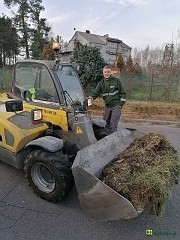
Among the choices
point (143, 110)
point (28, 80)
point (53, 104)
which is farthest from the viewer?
point (143, 110)

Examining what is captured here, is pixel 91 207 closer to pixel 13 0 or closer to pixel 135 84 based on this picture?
pixel 135 84

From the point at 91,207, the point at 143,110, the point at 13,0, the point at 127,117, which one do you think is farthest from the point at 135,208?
the point at 13,0

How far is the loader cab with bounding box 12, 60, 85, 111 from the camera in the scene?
3771 millimetres

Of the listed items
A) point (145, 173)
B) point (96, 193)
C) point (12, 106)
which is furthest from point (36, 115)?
point (145, 173)

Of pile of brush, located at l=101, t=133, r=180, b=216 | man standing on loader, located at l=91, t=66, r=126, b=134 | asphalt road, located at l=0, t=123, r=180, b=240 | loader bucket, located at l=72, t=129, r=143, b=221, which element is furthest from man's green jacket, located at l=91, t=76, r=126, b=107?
asphalt road, located at l=0, t=123, r=180, b=240

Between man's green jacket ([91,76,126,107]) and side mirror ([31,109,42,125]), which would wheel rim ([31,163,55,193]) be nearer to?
side mirror ([31,109,42,125])

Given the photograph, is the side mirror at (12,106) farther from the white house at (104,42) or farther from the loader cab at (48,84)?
the white house at (104,42)

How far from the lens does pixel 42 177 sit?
11.5 ft

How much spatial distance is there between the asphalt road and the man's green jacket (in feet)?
8.30

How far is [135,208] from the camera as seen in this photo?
2518mm

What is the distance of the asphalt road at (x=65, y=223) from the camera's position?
2748 millimetres

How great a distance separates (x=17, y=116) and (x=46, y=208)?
1514 mm

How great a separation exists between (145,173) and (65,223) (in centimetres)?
116

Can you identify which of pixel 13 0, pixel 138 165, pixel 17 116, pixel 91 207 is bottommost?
pixel 91 207
